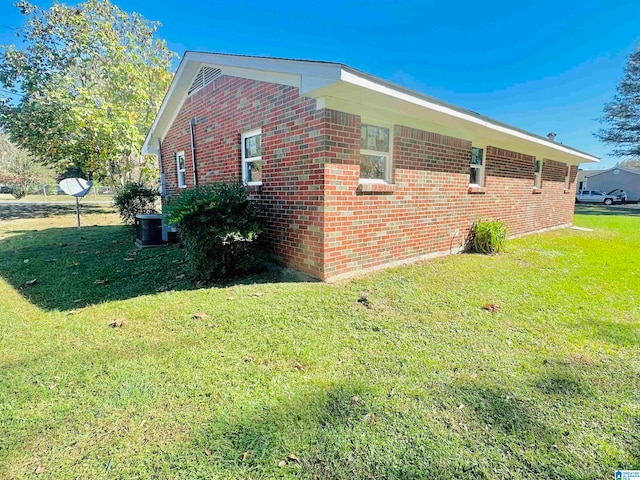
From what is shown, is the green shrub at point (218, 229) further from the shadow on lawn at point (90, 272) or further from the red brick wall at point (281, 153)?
the red brick wall at point (281, 153)

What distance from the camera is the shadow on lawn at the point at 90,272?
4.42 meters

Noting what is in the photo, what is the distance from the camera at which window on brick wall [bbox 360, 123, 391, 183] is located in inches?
203

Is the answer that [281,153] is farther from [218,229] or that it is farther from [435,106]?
[435,106]

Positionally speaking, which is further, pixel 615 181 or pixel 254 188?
pixel 615 181

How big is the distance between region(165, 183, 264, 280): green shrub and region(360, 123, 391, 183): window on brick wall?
2.02m

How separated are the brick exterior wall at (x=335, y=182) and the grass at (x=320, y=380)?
0.79 metres

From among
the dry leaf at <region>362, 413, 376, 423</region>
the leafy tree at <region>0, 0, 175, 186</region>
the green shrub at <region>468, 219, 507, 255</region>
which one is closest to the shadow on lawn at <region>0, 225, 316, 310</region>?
the dry leaf at <region>362, 413, 376, 423</region>

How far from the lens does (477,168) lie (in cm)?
782

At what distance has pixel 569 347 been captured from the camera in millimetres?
3025

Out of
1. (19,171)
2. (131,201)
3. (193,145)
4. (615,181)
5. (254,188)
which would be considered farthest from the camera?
(615,181)

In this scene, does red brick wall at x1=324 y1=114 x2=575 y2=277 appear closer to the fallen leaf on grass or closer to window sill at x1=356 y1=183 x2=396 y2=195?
window sill at x1=356 y1=183 x2=396 y2=195

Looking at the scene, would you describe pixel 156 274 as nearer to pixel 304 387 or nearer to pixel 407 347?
pixel 304 387

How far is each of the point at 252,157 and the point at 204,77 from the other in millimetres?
3093

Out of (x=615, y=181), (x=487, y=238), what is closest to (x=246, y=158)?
(x=487, y=238)
